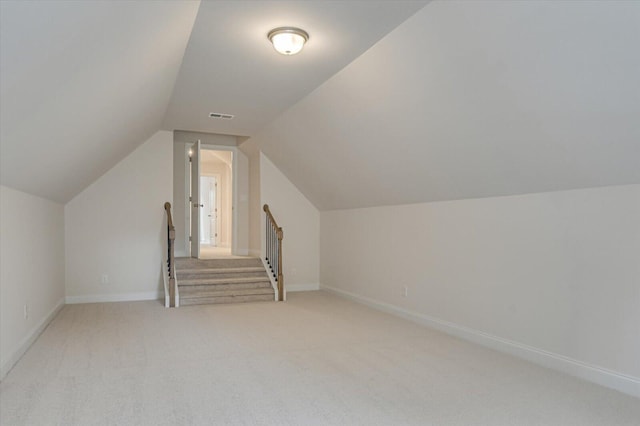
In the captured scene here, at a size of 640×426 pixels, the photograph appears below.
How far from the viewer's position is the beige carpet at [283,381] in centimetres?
257

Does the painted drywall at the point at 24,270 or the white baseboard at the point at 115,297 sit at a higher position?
the painted drywall at the point at 24,270

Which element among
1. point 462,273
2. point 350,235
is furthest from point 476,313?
point 350,235

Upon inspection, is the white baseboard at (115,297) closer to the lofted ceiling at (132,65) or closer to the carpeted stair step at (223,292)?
the carpeted stair step at (223,292)

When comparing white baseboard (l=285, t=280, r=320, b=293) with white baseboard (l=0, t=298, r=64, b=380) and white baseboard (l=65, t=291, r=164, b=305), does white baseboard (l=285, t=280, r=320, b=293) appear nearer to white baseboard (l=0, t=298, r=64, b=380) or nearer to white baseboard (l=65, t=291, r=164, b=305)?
white baseboard (l=65, t=291, r=164, b=305)

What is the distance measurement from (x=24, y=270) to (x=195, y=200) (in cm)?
337

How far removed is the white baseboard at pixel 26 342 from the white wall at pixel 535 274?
383 centimetres

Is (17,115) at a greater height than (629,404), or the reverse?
(17,115)

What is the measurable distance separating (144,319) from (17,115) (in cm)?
338

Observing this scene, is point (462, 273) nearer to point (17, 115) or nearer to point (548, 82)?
point (548, 82)

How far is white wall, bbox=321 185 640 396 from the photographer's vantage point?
304cm

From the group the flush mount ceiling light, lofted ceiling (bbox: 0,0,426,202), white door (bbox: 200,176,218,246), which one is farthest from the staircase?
white door (bbox: 200,176,218,246)

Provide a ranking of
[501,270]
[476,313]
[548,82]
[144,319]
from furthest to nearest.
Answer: [144,319] < [476,313] < [501,270] < [548,82]

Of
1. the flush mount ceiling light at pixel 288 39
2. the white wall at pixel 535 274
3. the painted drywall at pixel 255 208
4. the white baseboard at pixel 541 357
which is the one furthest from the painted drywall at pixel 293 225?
the flush mount ceiling light at pixel 288 39

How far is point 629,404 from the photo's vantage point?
276cm
